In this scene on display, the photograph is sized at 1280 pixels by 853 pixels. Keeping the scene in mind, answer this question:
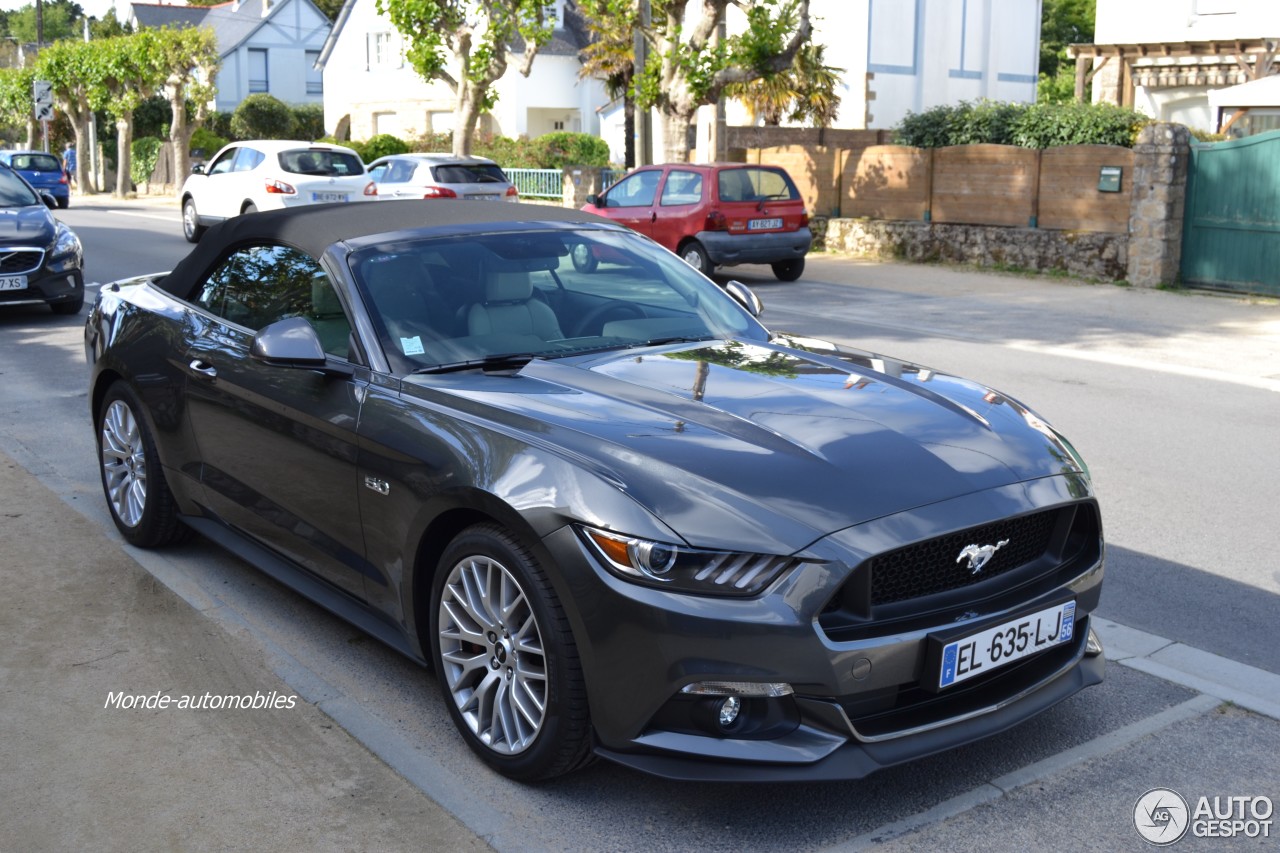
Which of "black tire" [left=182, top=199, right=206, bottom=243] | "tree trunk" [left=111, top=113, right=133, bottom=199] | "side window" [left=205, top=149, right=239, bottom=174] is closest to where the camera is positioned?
"side window" [left=205, top=149, right=239, bottom=174]

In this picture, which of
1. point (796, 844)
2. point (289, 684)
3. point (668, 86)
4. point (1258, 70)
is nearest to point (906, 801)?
point (796, 844)

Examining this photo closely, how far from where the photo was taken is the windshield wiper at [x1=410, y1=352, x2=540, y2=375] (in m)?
4.38

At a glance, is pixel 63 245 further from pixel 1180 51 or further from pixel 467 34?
pixel 1180 51

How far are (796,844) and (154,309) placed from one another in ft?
12.2

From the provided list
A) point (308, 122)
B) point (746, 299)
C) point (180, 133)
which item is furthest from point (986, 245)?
point (308, 122)

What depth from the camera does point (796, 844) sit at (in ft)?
11.3

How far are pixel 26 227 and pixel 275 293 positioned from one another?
31.8 feet

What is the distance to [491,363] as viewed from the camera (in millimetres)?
4465

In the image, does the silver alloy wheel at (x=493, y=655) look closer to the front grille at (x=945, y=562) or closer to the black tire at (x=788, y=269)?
the front grille at (x=945, y=562)

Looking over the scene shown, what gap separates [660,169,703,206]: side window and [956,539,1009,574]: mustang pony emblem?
1559cm

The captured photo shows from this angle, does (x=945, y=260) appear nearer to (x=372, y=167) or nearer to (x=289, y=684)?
(x=372, y=167)

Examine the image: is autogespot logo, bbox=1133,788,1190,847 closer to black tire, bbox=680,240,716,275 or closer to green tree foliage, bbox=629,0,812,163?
black tire, bbox=680,240,716,275

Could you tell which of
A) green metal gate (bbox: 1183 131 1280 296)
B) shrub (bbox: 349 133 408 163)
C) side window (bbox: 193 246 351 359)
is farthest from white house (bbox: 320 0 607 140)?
side window (bbox: 193 246 351 359)

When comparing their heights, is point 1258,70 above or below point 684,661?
above
